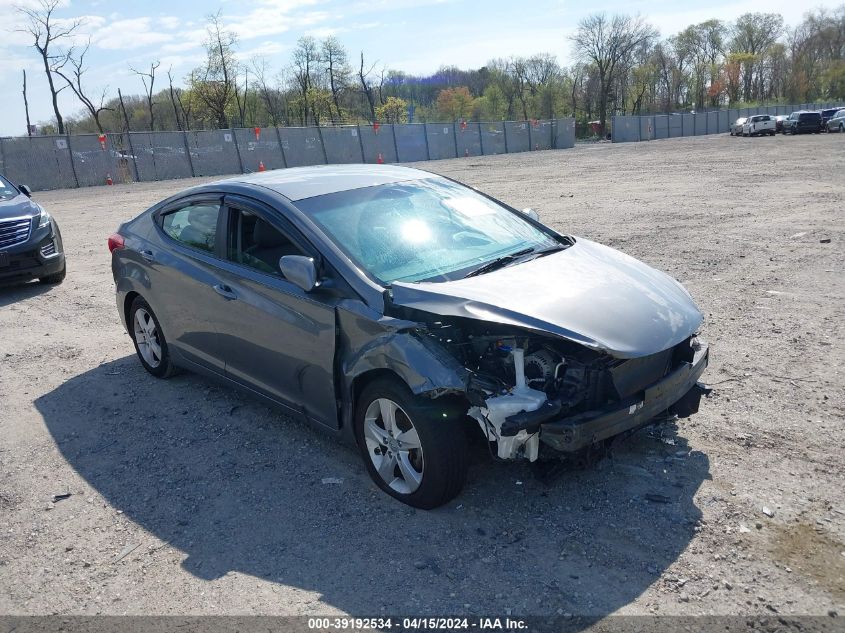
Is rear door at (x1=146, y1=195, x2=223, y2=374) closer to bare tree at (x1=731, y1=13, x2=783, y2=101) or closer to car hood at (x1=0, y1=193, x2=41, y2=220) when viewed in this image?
car hood at (x1=0, y1=193, x2=41, y2=220)

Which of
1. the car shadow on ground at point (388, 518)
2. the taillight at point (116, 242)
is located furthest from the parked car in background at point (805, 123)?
the taillight at point (116, 242)

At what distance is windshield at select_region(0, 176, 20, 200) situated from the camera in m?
9.84

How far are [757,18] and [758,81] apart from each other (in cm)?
1091

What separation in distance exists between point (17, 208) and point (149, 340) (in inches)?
199

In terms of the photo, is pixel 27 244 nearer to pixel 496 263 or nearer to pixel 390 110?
pixel 496 263

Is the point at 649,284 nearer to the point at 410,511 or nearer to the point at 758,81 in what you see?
the point at 410,511

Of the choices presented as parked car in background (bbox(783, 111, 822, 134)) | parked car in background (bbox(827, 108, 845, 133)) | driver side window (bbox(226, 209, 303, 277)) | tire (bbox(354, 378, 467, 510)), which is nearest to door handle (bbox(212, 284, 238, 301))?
driver side window (bbox(226, 209, 303, 277))

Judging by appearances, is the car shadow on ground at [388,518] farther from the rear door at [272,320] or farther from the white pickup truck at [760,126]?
the white pickup truck at [760,126]

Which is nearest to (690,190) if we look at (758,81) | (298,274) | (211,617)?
(298,274)

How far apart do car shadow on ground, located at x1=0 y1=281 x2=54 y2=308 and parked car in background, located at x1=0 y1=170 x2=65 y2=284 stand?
15 cm

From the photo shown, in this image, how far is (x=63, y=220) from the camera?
18.1 metres

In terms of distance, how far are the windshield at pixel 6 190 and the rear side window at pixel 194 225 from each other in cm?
592

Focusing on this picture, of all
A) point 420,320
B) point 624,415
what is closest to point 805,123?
point 624,415

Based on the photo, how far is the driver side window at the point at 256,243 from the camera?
4262mm
